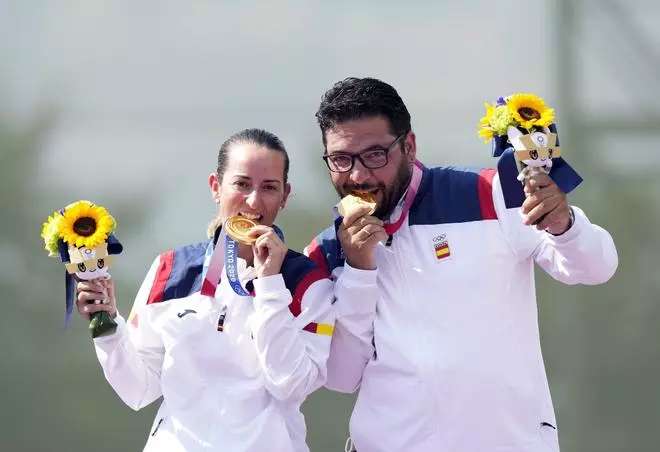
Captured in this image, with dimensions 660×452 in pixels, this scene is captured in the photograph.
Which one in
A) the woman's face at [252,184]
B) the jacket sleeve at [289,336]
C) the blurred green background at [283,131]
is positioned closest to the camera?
the jacket sleeve at [289,336]

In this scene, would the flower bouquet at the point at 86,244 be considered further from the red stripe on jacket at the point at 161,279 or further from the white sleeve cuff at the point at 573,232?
the white sleeve cuff at the point at 573,232

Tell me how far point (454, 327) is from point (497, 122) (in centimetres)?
71

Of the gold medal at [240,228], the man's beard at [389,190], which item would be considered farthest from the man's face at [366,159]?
the gold medal at [240,228]

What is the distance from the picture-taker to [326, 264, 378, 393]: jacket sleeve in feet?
11.5

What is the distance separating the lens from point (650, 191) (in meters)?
5.47

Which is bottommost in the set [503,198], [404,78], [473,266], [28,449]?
[28,449]

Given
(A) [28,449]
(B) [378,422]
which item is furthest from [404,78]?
(A) [28,449]

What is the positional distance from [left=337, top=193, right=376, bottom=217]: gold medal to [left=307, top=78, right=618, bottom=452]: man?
2 cm

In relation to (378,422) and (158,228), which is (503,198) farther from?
(158,228)

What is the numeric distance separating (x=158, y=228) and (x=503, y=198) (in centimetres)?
258

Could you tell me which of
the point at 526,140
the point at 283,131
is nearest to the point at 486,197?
the point at 526,140

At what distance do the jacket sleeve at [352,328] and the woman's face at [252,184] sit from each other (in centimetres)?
35

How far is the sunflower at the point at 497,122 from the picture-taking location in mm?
3205

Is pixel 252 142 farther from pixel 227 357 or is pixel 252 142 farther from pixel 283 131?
pixel 283 131
